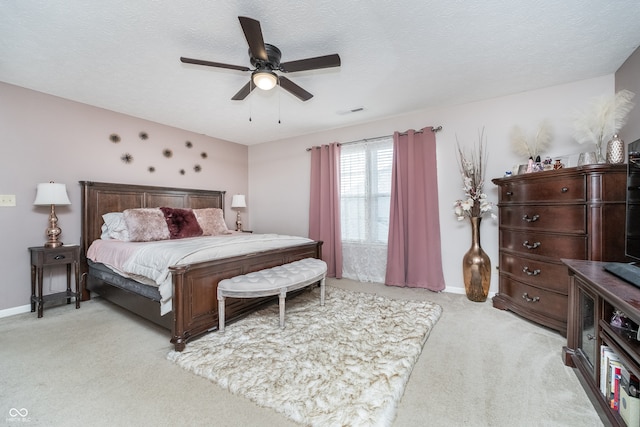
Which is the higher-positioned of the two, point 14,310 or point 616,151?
point 616,151

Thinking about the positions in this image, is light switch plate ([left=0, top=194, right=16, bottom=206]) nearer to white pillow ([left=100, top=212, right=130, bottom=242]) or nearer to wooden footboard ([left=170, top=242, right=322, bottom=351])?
white pillow ([left=100, top=212, right=130, bottom=242])

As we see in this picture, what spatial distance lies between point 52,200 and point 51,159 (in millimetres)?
611

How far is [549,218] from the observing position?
2.25 metres

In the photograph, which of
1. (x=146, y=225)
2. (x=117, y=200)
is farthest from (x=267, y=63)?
(x=117, y=200)

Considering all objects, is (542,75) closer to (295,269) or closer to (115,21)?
(295,269)

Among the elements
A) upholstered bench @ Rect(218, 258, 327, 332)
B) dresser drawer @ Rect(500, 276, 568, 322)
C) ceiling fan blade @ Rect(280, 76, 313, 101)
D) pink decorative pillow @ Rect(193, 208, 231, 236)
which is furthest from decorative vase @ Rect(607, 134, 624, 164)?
pink decorative pillow @ Rect(193, 208, 231, 236)

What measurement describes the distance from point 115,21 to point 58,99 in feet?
6.58

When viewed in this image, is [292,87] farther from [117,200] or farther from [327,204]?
[117,200]

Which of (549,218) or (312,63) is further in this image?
(549,218)

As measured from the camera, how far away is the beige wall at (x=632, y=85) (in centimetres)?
216

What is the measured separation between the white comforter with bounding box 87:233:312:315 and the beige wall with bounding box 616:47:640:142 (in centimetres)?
334

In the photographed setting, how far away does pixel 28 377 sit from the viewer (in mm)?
1714

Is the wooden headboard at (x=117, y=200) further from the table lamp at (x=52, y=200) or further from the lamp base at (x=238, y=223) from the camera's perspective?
the lamp base at (x=238, y=223)

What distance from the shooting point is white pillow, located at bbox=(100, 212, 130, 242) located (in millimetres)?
3113
